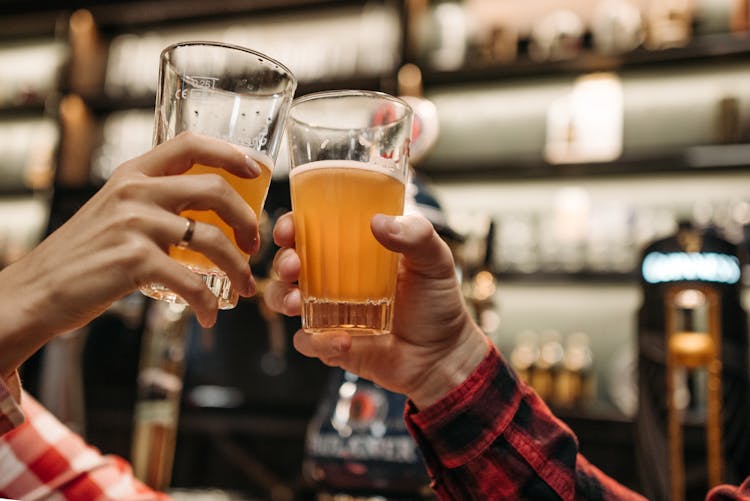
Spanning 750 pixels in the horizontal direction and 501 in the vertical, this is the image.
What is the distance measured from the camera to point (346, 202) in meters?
0.78

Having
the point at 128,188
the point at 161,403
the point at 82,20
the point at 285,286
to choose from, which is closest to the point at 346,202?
the point at 285,286

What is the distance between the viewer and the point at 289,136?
0.84 meters

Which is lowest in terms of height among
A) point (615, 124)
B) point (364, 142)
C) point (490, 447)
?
point (490, 447)

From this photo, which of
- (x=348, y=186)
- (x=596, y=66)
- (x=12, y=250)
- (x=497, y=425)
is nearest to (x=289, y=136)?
(x=348, y=186)

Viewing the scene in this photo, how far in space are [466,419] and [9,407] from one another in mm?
512

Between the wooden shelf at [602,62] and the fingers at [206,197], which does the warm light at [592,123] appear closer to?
the wooden shelf at [602,62]

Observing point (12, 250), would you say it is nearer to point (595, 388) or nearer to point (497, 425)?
point (595, 388)

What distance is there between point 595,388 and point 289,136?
2.79m

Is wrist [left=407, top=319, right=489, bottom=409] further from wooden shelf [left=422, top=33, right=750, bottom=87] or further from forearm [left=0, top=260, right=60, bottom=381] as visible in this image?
wooden shelf [left=422, top=33, right=750, bottom=87]

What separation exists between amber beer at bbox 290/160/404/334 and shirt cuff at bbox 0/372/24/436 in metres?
0.30

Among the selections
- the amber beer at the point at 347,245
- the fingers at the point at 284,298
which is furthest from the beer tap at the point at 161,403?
the amber beer at the point at 347,245

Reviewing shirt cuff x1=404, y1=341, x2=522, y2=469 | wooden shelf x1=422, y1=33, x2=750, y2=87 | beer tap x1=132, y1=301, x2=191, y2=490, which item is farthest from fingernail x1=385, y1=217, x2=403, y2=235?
wooden shelf x1=422, y1=33, x2=750, y2=87

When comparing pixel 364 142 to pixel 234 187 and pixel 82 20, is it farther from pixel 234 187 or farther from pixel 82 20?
pixel 82 20

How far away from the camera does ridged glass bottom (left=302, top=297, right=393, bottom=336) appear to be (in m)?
0.79
